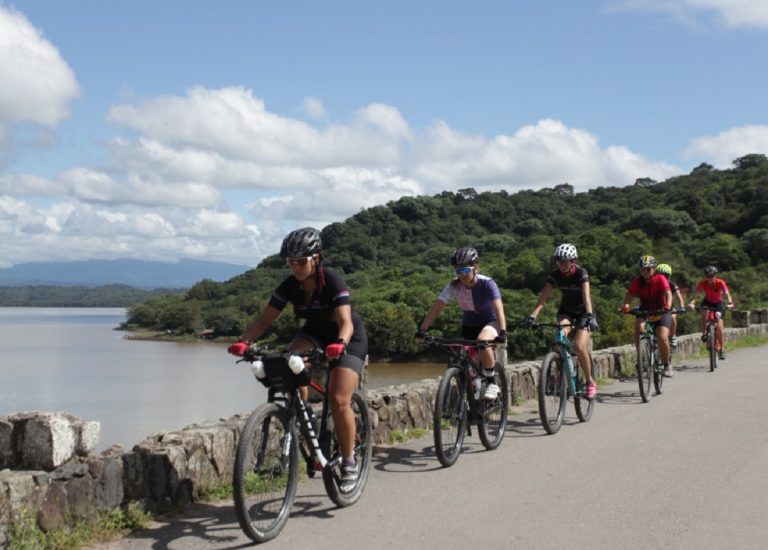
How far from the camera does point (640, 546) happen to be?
4477mm

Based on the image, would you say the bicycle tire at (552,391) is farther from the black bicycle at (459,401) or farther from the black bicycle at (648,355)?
Result: the black bicycle at (648,355)

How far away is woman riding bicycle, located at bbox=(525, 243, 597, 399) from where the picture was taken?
27.4 feet

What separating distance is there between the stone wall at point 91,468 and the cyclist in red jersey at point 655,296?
6.25 m

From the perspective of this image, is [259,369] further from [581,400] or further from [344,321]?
[581,400]

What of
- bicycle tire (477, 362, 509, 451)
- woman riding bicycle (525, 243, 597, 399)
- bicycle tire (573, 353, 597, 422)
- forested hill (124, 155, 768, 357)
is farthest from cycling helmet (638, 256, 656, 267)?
forested hill (124, 155, 768, 357)

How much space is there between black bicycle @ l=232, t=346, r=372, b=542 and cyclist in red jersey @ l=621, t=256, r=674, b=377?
6.42 meters

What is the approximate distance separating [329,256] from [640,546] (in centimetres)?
10451

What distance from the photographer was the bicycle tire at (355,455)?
204 inches

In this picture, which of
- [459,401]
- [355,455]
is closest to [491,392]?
[459,401]

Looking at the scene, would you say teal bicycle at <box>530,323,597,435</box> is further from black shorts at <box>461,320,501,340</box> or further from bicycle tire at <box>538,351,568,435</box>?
black shorts at <box>461,320,501,340</box>

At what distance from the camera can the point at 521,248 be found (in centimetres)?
8919

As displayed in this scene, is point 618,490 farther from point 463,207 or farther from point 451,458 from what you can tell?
point 463,207

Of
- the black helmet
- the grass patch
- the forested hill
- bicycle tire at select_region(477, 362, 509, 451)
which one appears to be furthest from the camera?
the forested hill

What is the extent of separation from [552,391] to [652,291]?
3258mm
